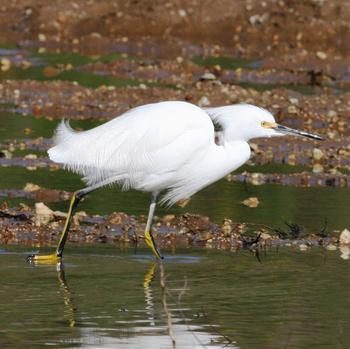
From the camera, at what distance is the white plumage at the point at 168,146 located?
8.94 m

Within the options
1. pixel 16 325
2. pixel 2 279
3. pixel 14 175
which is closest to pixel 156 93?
pixel 14 175

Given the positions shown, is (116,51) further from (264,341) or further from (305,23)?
(264,341)

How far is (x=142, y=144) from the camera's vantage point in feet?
29.5

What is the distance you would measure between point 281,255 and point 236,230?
0.75 meters

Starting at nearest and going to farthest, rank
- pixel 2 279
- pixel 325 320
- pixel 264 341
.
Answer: pixel 264 341 < pixel 325 320 < pixel 2 279

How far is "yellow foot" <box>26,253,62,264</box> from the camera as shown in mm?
8742

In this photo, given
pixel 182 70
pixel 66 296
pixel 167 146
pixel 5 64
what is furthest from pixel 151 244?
pixel 5 64

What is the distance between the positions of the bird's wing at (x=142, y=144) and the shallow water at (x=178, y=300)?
24.1 inches

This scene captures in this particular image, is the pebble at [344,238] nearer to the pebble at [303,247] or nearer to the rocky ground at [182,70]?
the rocky ground at [182,70]

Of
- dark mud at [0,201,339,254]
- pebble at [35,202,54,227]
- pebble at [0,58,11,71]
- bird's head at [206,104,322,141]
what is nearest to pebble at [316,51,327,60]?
pebble at [0,58,11,71]

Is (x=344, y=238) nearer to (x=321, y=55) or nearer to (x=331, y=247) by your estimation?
(x=331, y=247)

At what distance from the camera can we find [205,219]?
32.8 ft

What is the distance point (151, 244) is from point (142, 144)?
Answer: 2.31ft

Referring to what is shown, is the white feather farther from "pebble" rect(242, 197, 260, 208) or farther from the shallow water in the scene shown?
"pebble" rect(242, 197, 260, 208)
